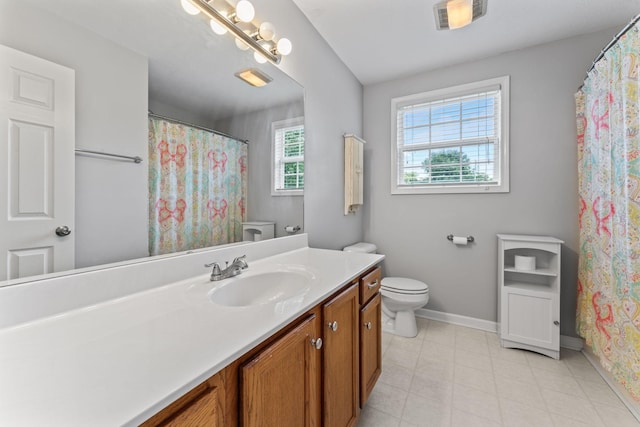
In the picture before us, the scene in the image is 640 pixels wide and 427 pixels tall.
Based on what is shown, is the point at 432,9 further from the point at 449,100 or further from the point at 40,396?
the point at 40,396

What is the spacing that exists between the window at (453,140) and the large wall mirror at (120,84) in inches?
78.4

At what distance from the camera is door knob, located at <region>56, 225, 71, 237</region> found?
742 millimetres

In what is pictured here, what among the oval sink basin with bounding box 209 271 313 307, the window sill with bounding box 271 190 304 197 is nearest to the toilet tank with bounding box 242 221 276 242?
the window sill with bounding box 271 190 304 197

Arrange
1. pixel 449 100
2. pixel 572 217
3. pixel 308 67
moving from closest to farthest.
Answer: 1. pixel 308 67
2. pixel 572 217
3. pixel 449 100

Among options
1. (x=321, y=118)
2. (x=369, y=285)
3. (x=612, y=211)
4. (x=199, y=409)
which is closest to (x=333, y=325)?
(x=369, y=285)

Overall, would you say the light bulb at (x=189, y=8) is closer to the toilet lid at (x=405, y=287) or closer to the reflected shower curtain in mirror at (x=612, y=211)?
the reflected shower curtain in mirror at (x=612, y=211)

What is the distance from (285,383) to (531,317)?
2.17 meters

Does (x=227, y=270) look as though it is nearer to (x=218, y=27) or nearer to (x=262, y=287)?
(x=262, y=287)

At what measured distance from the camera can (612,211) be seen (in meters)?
1.50

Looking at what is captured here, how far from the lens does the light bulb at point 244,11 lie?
1205mm

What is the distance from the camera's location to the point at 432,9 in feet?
5.91

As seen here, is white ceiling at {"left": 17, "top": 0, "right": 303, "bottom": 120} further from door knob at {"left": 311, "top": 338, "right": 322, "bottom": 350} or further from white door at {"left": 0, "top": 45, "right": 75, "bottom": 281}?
door knob at {"left": 311, "top": 338, "right": 322, "bottom": 350}

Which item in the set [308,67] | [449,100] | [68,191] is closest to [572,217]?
[449,100]

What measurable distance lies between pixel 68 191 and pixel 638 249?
7.78ft
